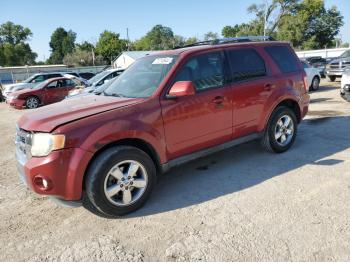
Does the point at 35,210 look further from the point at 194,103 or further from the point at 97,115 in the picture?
the point at 194,103

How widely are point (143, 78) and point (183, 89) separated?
2.85 feet

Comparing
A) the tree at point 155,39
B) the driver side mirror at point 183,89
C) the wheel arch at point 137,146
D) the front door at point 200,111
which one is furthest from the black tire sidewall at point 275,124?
the tree at point 155,39

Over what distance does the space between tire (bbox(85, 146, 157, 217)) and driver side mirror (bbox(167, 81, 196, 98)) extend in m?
0.82

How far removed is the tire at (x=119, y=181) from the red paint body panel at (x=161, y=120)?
0.12 metres

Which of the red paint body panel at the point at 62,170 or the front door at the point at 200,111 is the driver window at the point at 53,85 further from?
the red paint body panel at the point at 62,170

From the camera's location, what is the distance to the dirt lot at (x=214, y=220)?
3160 millimetres

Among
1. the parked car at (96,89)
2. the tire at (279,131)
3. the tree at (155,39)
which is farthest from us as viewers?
the tree at (155,39)

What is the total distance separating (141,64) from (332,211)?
3.19 metres

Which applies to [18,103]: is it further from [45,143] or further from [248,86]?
[45,143]

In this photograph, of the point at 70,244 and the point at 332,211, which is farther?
the point at 332,211

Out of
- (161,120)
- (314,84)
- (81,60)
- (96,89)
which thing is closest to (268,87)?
(161,120)

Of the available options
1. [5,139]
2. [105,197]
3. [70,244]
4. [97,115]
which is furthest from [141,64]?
[5,139]

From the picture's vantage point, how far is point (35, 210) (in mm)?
4258

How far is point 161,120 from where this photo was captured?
4.10m
